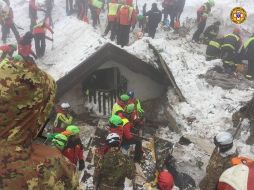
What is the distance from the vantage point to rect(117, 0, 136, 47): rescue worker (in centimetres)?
1409

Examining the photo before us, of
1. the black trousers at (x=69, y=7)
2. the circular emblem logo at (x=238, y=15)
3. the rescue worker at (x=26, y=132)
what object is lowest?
the black trousers at (x=69, y=7)

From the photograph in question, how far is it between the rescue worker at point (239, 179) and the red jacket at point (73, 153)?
4.00m

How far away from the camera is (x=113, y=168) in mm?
6773

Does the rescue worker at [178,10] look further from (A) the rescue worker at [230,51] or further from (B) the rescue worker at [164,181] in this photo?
(B) the rescue worker at [164,181]

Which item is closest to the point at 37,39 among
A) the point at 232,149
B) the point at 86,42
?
the point at 86,42

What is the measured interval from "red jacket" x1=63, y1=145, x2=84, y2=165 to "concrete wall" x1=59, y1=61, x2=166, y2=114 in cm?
294

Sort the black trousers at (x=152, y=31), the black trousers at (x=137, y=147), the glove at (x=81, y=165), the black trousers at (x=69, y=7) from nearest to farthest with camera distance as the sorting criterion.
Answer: the glove at (x=81, y=165)
the black trousers at (x=137, y=147)
the black trousers at (x=152, y=31)
the black trousers at (x=69, y=7)

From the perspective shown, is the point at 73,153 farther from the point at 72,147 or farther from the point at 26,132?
the point at 26,132

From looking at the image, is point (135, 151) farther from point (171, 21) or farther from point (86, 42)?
point (171, 21)

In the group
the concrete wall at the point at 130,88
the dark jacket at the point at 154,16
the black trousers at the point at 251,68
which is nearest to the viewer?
the concrete wall at the point at 130,88

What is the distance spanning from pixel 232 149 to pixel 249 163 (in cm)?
272

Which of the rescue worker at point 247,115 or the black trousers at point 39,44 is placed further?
the black trousers at point 39,44

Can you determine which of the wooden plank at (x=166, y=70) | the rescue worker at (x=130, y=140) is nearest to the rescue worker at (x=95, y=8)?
the wooden plank at (x=166, y=70)

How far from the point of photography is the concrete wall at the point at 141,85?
11184 millimetres
